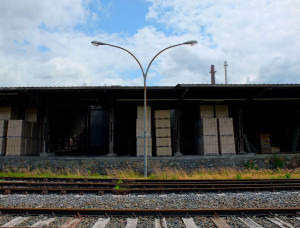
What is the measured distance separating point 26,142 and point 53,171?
3.37m

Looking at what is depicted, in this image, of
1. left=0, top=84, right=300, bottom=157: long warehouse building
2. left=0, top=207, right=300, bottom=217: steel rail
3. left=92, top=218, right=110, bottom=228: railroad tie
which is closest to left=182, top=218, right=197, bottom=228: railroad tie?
left=0, top=207, right=300, bottom=217: steel rail

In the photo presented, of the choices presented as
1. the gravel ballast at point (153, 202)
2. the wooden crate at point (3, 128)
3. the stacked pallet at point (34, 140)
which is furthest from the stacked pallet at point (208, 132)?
the wooden crate at point (3, 128)

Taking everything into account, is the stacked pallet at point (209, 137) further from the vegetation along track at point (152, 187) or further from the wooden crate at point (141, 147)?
the vegetation along track at point (152, 187)

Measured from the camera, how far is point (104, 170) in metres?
14.2

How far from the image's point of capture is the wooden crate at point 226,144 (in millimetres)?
15047

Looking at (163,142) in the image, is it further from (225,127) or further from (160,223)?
(160,223)

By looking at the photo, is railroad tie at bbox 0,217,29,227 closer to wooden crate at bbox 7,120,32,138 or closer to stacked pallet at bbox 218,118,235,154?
wooden crate at bbox 7,120,32,138

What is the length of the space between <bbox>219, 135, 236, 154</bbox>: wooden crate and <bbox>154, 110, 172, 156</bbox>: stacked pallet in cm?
349

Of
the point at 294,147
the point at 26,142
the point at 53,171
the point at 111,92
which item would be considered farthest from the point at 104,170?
the point at 294,147

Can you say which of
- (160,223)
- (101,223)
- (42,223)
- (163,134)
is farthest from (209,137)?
(42,223)

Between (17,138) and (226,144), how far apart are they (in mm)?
14329

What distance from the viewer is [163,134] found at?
15547mm

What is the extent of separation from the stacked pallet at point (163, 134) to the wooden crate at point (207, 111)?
7.93 feet

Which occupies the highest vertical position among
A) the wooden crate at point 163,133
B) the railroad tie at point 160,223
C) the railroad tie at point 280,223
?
the wooden crate at point 163,133
